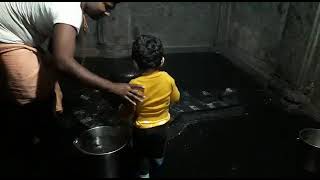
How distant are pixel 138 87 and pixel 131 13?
3347mm

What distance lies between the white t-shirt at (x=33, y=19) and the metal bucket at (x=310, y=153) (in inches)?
87.9

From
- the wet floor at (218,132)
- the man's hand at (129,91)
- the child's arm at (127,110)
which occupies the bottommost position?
the wet floor at (218,132)

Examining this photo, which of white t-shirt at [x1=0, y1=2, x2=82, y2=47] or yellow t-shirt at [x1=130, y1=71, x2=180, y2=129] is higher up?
white t-shirt at [x1=0, y1=2, x2=82, y2=47]

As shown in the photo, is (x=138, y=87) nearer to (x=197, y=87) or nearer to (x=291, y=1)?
(x=197, y=87)

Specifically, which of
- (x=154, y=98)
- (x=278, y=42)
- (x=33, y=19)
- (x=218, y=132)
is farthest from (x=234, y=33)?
(x=33, y=19)

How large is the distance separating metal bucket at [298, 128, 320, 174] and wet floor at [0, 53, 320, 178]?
3.6 inches

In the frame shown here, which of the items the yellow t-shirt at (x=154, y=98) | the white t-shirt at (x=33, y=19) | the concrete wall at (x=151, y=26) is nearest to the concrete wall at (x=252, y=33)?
the concrete wall at (x=151, y=26)

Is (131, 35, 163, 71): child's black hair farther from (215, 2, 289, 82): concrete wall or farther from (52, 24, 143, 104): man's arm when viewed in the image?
(215, 2, 289, 82): concrete wall

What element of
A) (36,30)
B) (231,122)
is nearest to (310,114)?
(231,122)

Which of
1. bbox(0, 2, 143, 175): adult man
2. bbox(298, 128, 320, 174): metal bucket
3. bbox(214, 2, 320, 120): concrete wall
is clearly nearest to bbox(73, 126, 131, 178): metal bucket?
bbox(0, 2, 143, 175): adult man

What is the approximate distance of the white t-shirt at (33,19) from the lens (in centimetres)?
226

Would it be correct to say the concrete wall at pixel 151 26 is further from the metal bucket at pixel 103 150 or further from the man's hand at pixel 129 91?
Answer: the man's hand at pixel 129 91

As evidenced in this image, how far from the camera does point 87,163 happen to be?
8.33 feet

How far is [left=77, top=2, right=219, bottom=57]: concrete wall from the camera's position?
530cm
